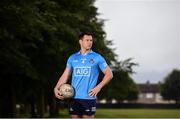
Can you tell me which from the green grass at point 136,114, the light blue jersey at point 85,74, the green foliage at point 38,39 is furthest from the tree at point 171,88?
the light blue jersey at point 85,74

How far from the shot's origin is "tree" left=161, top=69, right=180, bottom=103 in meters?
163

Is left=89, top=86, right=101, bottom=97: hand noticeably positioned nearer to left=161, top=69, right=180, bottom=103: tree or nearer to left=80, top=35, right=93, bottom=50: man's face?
left=80, top=35, right=93, bottom=50: man's face

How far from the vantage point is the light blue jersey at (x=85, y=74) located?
9.37 m

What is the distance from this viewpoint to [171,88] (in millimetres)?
164125

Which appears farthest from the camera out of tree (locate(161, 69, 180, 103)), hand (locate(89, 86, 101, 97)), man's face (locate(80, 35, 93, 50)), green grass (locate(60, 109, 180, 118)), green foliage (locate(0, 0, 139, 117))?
tree (locate(161, 69, 180, 103))

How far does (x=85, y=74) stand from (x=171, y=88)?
515 ft

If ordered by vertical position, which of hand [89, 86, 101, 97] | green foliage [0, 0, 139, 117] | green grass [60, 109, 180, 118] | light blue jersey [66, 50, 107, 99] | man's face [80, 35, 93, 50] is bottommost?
green grass [60, 109, 180, 118]

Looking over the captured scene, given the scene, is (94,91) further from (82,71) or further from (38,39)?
(38,39)

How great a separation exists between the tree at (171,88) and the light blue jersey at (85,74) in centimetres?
15295

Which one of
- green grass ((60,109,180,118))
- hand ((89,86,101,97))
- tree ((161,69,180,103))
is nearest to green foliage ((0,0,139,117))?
green grass ((60,109,180,118))

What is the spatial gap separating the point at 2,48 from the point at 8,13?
12.4ft

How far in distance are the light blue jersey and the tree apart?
152951mm

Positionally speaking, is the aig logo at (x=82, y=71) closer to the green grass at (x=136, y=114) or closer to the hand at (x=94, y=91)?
the hand at (x=94, y=91)

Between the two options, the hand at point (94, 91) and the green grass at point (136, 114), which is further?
the green grass at point (136, 114)
